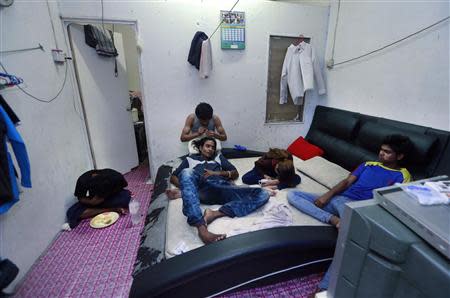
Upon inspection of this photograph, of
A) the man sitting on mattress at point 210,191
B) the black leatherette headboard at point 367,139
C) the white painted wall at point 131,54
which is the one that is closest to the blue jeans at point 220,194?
the man sitting on mattress at point 210,191

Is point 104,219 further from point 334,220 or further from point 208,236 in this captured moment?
point 334,220

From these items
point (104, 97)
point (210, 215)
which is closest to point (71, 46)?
point (104, 97)

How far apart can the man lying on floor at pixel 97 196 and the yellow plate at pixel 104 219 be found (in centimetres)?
5

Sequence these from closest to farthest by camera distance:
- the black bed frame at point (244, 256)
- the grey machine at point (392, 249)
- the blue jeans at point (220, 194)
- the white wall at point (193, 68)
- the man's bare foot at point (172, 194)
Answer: the grey machine at point (392, 249) < the black bed frame at point (244, 256) < the blue jeans at point (220, 194) < the man's bare foot at point (172, 194) < the white wall at point (193, 68)

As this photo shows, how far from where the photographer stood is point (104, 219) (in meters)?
2.10

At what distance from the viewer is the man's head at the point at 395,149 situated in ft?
5.17

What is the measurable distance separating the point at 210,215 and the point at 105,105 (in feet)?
7.05

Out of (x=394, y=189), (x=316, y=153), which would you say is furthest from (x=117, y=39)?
(x=394, y=189)

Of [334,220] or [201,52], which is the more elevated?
[201,52]

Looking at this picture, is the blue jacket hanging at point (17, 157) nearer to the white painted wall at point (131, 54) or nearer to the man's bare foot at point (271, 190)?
the man's bare foot at point (271, 190)

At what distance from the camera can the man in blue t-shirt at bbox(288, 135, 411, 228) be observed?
5.18 feet

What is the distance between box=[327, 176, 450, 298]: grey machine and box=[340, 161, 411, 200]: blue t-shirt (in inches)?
41.5

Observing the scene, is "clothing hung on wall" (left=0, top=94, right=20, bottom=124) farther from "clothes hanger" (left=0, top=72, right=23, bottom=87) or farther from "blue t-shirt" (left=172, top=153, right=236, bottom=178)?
"blue t-shirt" (left=172, top=153, right=236, bottom=178)

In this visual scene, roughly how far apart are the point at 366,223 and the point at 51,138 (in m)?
2.37
